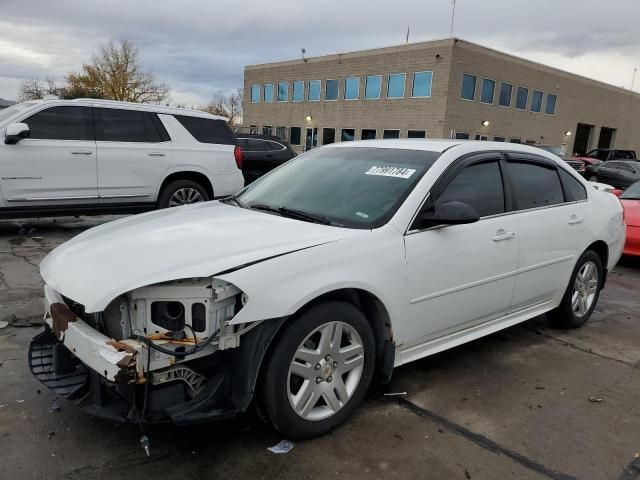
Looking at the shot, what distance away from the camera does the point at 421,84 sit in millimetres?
33969

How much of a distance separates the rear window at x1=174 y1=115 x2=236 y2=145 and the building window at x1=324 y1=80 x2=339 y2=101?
32.3 metres

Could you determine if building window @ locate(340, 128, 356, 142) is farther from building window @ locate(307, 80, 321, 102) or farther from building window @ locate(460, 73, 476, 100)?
building window @ locate(460, 73, 476, 100)

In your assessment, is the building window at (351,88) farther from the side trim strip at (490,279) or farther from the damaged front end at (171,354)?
the damaged front end at (171,354)

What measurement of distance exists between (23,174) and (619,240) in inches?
272

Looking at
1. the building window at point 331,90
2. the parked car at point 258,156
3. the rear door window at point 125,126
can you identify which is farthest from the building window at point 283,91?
the rear door window at point 125,126

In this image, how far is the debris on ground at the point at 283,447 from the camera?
2705mm

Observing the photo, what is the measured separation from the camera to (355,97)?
38.1 meters

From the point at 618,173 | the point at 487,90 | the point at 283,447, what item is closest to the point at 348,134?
the point at 487,90

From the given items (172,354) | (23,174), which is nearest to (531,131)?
(23,174)

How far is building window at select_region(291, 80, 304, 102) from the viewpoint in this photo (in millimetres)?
42062

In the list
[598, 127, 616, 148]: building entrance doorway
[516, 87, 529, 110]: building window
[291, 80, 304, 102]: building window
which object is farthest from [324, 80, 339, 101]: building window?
[598, 127, 616, 148]: building entrance doorway

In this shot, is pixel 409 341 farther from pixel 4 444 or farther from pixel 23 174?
pixel 23 174

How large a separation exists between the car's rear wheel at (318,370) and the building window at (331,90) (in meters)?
38.2

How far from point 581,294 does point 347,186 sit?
8.67ft
